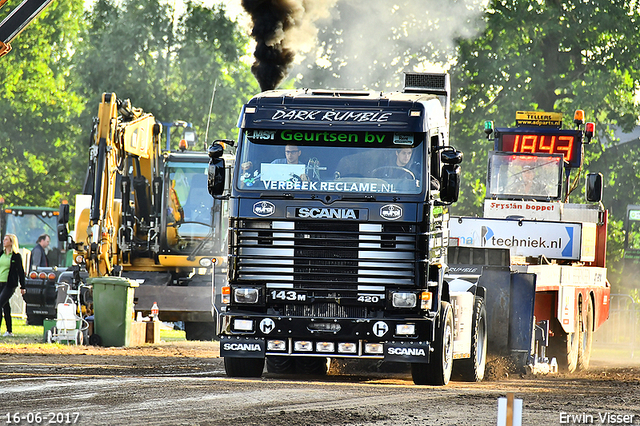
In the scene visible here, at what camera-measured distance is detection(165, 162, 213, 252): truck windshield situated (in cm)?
2239

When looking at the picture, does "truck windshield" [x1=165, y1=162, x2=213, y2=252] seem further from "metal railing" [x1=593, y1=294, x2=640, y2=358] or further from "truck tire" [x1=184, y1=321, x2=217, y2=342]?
"metal railing" [x1=593, y1=294, x2=640, y2=358]

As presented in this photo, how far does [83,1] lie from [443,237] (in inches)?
1805

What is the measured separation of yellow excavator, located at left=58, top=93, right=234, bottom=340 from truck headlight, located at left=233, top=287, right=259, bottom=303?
8.48 meters

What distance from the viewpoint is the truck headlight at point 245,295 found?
1258cm

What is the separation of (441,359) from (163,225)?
1039cm

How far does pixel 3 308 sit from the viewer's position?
76.8 feet

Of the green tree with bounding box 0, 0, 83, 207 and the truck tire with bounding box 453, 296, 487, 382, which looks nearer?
the truck tire with bounding box 453, 296, 487, 382

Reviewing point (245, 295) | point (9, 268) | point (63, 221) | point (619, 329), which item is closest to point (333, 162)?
point (245, 295)

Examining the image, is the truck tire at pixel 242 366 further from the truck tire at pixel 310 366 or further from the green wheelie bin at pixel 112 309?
the green wheelie bin at pixel 112 309

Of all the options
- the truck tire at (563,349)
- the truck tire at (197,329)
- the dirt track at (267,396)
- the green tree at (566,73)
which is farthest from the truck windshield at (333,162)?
the green tree at (566,73)

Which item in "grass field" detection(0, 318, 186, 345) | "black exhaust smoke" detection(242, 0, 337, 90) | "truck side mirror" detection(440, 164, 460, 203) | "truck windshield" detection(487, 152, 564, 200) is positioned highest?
"black exhaust smoke" detection(242, 0, 337, 90)

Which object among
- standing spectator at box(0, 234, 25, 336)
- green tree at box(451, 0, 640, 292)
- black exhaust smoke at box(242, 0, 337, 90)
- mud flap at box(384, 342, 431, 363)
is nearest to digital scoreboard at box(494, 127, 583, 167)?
black exhaust smoke at box(242, 0, 337, 90)

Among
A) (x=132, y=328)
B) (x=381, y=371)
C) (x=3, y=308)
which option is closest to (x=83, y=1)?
(x=3, y=308)

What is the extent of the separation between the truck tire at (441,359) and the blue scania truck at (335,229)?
0.16 meters
